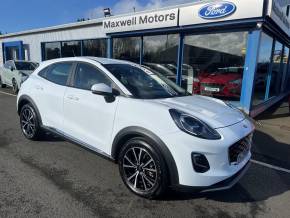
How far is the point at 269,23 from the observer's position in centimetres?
810

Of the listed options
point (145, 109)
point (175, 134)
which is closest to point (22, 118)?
point (145, 109)

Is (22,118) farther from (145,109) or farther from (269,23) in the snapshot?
(269,23)

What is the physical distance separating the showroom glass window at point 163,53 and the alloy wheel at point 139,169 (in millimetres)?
7186

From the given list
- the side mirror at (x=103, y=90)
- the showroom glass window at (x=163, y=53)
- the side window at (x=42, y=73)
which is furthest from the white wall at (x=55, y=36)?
the side mirror at (x=103, y=90)

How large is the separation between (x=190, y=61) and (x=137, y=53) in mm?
2757

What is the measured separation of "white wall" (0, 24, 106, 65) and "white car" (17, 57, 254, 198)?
9036mm

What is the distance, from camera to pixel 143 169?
3223 mm

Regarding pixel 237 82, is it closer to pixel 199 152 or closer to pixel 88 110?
pixel 88 110

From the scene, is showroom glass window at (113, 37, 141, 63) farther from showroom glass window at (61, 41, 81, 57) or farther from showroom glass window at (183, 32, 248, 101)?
showroom glass window at (61, 41, 81, 57)

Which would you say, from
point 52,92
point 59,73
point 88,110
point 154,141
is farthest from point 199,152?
point 59,73

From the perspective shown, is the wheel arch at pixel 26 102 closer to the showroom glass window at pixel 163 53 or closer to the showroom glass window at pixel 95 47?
the showroom glass window at pixel 163 53

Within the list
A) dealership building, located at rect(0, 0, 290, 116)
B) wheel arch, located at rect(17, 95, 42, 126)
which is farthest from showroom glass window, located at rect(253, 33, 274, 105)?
wheel arch, located at rect(17, 95, 42, 126)

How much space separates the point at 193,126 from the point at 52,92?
8.80 feet

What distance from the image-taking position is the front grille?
9.81 ft
